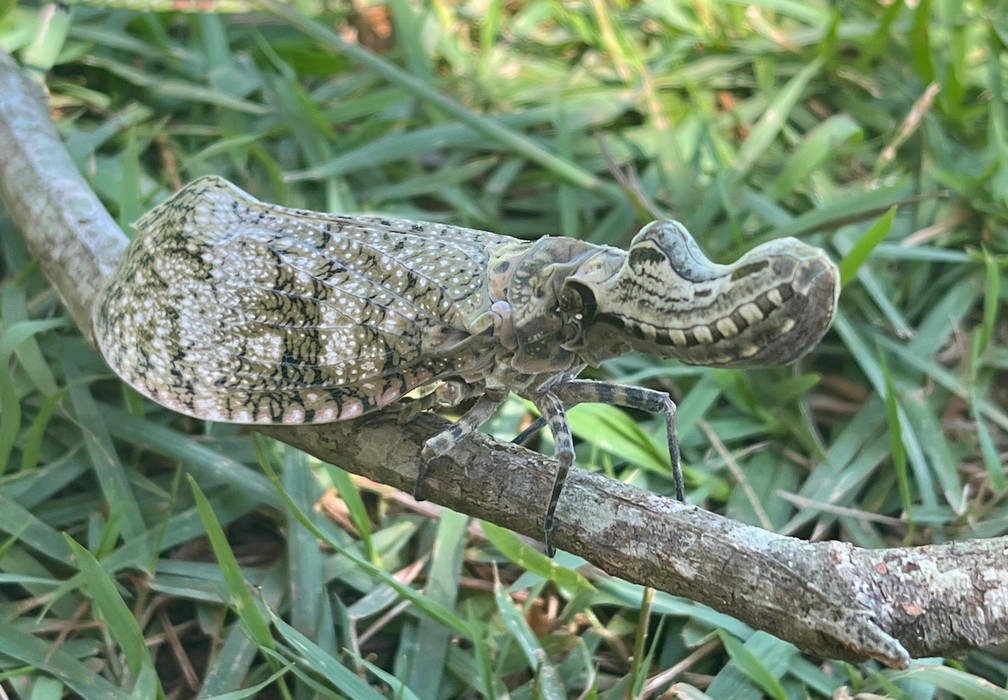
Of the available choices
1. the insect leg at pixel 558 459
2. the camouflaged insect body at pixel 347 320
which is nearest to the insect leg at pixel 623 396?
the camouflaged insect body at pixel 347 320

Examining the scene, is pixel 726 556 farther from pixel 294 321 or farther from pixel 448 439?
pixel 294 321

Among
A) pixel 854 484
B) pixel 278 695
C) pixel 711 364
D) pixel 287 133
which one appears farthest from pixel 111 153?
pixel 854 484

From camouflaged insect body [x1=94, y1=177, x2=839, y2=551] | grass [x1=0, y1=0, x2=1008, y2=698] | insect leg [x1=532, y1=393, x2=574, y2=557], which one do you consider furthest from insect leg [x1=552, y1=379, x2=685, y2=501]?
grass [x1=0, y1=0, x2=1008, y2=698]

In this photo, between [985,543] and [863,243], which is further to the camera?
[863,243]

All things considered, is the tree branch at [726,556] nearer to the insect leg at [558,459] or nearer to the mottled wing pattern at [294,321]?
the insect leg at [558,459]

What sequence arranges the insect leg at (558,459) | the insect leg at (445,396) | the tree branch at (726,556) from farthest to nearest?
the insect leg at (445,396), the insect leg at (558,459), the tree branch at (726,556)

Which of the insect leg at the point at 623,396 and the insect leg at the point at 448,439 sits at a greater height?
the insect leg at the point at 623,396

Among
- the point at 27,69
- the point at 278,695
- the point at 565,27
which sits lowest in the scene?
the point at 278,695

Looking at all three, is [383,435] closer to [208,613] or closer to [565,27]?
[208,613]
